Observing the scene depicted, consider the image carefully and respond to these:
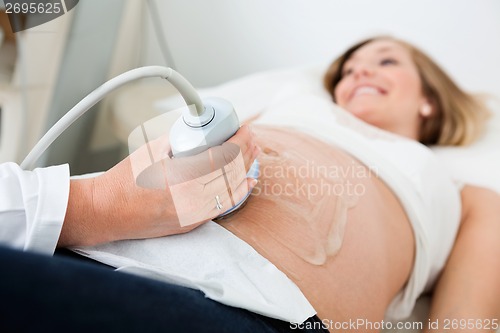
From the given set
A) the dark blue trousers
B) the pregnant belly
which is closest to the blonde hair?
the pregnant belly

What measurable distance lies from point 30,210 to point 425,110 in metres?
1.05

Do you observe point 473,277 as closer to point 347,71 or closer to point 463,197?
point 463,197

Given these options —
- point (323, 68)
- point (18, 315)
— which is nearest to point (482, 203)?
point (323, 68)

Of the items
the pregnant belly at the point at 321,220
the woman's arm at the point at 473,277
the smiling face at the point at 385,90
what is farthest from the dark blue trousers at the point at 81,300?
the smiling face at the point at 385,90

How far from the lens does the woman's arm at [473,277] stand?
3.22 feet

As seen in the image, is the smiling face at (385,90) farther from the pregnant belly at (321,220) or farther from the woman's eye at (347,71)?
the pregnant belly at (321,220)

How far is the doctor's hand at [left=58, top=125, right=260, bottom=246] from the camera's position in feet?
2.38

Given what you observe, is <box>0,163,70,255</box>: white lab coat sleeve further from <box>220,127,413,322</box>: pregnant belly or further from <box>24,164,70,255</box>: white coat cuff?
<box>220,127,413,322</box>: pregnant belly

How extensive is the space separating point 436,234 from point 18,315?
0.85 metres

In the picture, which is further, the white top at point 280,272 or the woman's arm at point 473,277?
the woman's arm at point 473,277

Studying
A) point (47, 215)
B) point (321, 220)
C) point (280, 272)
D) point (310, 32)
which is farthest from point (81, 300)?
point (310, 32)

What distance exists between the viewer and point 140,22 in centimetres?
178

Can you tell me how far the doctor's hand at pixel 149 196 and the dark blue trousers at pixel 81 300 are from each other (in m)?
0.14

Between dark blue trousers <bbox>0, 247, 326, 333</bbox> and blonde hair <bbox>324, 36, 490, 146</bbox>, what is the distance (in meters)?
1.00
